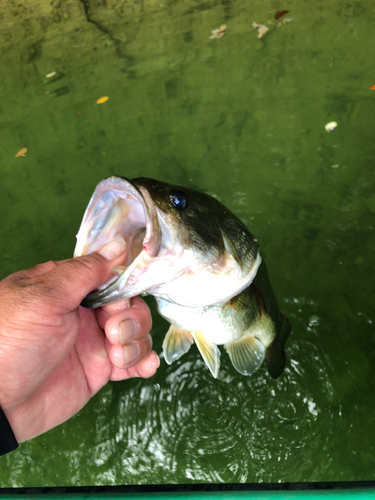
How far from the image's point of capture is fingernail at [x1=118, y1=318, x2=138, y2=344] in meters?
1.45

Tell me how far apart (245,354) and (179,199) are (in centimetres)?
92

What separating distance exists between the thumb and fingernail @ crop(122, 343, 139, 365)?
376 millimetres

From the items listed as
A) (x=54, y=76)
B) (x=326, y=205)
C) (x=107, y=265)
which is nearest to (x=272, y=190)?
(x=326, y=205)

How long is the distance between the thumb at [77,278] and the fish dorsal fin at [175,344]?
0.53 metres

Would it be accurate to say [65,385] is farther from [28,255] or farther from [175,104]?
[175,104]

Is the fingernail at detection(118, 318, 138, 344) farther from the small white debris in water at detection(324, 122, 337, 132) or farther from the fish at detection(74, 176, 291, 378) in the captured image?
the small white debris in water at detection(324, 122, 337, 132)

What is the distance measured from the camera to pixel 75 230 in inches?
117

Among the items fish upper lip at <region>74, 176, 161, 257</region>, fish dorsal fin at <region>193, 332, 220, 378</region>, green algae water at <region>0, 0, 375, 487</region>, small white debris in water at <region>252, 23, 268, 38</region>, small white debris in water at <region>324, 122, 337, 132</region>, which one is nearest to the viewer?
fish upper lip at <region>74, 176, 161, 257</region>

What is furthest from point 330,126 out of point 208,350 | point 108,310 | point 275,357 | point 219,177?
point 108,310

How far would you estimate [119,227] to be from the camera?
4.25ft

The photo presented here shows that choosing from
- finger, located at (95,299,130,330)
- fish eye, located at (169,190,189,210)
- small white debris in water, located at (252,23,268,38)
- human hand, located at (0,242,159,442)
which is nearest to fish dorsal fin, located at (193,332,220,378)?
human hand, located at (0,242,159,442)

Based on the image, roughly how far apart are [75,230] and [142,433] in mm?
1492

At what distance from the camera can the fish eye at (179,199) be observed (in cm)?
119

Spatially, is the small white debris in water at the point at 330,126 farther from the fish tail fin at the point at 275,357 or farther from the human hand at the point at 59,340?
the human hand at the point at 59,340
